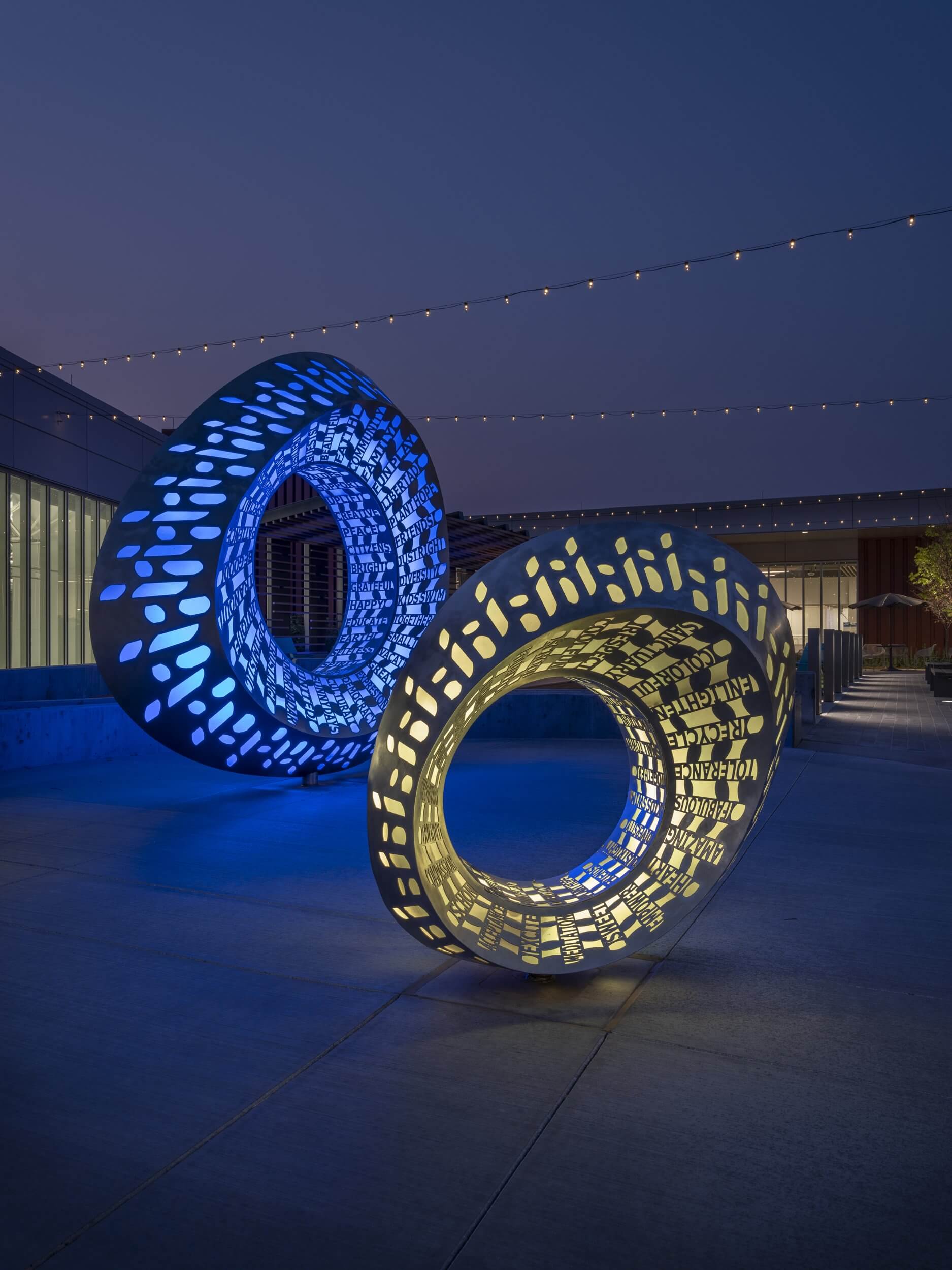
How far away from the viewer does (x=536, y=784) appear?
8.48 m

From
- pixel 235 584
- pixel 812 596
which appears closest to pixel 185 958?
pixel 235 584

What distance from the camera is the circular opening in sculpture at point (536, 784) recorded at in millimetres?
5844

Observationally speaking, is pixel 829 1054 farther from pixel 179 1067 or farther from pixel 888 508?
pixel 888 508

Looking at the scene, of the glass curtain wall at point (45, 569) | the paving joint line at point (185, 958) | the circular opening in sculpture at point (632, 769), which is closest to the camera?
the circular opening in sculpture at point (632, 769)

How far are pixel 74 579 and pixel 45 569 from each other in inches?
53.9

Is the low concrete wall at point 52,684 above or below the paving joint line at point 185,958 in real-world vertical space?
above

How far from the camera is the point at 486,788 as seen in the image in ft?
27.2

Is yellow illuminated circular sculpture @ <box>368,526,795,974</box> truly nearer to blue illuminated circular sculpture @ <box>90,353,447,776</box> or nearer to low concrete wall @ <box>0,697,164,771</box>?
blue illuminated circular sculpture @ <box>90,353,447,776</box>

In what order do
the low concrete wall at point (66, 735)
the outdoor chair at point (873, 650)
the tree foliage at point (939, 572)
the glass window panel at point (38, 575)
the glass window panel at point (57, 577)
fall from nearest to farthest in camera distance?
the low concrete wall at point (66, 735)
the glass window panel at point (38, 575)
the glass window panel at point (57, 577)
the tree foliage at point (939, 572)
the outdoor chair at point (873, 650)

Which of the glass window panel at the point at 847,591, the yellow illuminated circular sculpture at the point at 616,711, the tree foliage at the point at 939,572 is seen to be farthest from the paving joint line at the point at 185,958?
the glass window panel at the point at 847,591

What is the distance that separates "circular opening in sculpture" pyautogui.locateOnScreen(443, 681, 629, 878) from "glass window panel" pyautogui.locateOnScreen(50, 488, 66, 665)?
13.4 metres

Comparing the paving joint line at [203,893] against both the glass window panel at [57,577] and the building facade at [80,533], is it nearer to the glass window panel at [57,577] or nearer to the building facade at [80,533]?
the building facade at [80,533]

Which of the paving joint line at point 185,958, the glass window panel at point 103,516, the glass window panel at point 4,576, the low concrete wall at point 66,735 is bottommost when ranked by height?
the paving joint line at point 185,958

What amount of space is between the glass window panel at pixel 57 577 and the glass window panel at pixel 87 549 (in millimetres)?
633
